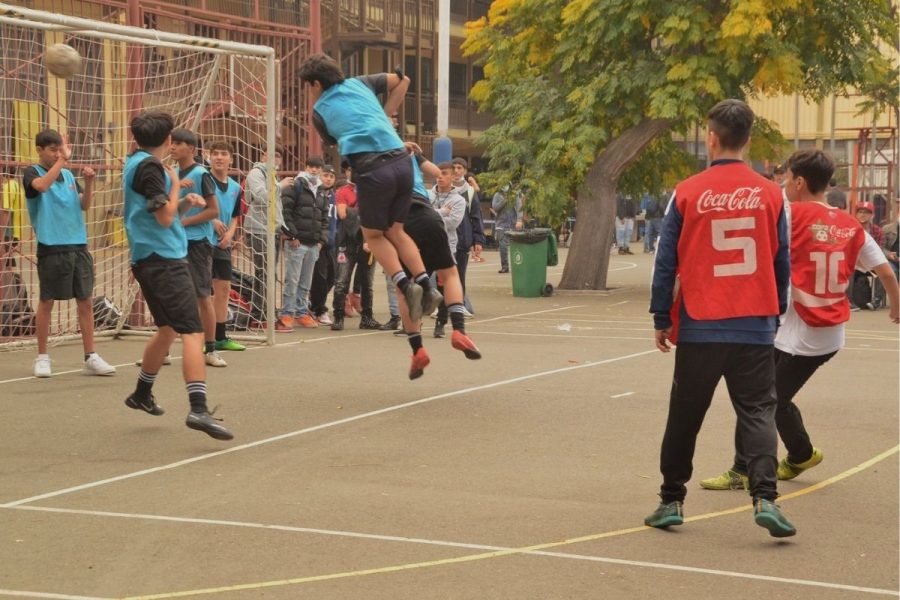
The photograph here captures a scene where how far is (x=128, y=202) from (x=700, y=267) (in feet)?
13.8

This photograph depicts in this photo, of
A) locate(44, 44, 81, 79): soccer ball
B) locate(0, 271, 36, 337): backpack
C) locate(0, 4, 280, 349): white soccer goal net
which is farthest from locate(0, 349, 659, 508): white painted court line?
locate(0, 271, 36, 337): backpack

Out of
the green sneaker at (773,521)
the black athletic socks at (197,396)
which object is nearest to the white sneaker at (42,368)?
the black athletic socks at (197,396)

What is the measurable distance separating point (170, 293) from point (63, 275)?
3.01 metres

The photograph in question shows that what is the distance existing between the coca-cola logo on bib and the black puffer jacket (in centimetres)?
1026

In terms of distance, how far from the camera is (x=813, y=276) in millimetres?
7379

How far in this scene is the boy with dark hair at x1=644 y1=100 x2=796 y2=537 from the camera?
6277mm

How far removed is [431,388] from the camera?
11.2 metres

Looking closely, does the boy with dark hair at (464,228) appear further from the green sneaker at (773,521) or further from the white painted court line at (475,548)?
the green sneaker at (773,521)

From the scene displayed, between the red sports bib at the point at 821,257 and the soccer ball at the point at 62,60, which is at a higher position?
the soccer ball at the point at 62,60

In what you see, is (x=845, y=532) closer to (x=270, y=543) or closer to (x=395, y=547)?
(x=395, y=547)

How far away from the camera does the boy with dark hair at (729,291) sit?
628 centimetres

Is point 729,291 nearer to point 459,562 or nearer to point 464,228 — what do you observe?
point 459,562

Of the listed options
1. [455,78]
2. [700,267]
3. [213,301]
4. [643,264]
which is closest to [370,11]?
[643,264]

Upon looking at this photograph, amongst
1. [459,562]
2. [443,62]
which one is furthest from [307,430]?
[443,62]
